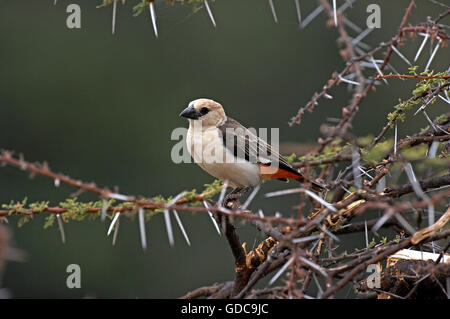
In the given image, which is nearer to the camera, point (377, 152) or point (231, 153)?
point (377, 152)

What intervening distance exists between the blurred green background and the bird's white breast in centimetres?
557

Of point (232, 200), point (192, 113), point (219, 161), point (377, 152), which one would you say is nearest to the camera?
point (377, 152)

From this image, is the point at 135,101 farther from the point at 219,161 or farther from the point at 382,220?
the point at 382,220

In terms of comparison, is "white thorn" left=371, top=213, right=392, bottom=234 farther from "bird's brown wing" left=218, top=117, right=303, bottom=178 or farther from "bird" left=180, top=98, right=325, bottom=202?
"bird's brown wing" left=218, top=117, right=303, bottom=178

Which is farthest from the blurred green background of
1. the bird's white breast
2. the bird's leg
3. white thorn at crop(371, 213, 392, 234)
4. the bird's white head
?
white thorn at crop(371, 213, 392, 234)

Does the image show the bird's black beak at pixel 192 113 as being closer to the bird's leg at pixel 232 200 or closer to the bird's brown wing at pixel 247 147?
the bird's brown wing at pixel 247 147

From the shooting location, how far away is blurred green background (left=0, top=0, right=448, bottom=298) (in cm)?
971

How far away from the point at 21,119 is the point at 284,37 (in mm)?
4327

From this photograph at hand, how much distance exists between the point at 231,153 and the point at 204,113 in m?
0.35

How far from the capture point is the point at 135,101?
1083 centimetres

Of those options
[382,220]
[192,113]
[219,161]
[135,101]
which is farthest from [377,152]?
[135,101]

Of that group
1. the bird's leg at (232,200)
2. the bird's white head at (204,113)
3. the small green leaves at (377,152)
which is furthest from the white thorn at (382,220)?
the bird's white head at (204,113)

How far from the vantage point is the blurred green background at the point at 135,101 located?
382 inches
